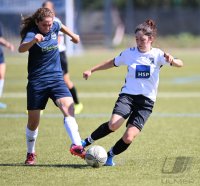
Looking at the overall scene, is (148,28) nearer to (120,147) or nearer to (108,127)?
(108,127)

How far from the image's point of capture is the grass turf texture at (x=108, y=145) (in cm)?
726

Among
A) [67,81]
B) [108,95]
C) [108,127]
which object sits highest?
[108,127]

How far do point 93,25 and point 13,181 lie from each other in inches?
1368

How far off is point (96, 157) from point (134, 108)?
2.55ft

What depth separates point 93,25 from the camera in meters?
41.5

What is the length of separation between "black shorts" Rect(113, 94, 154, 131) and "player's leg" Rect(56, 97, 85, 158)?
53 centimetres

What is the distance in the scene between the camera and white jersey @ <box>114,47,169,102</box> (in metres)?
8.03

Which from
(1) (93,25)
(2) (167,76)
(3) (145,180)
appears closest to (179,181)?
(3) (145,180)

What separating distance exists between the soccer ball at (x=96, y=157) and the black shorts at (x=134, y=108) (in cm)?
50

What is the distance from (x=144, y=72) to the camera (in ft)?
26.4

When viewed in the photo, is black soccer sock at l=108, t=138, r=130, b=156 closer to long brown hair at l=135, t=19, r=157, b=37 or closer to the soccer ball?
the soccer ball

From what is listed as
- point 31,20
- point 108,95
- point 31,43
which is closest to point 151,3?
point 108,95

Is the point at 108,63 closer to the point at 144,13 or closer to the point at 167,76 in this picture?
the point at 167,76

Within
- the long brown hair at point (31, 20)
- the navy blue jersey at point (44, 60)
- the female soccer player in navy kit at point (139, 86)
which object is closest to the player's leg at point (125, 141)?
the female soccer player in navy kit at point (139, 86)
